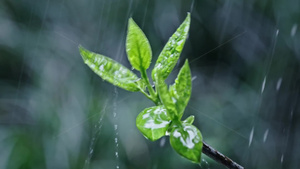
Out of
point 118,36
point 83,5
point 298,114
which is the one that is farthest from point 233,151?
point 83,5

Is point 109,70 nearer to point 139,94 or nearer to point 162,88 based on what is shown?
point 162,88

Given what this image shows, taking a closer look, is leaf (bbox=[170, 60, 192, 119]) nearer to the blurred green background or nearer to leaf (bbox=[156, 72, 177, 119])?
leaf (bbox=[156, 72, 177, 119])

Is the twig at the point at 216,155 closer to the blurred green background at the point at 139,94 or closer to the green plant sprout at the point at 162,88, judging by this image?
the green plant sprout at the point at 162,88

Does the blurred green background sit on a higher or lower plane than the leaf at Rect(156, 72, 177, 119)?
lower

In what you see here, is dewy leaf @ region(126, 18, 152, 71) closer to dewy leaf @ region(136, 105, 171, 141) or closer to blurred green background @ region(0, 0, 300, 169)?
dewy leaf @ region(136, 105, 171, 141)

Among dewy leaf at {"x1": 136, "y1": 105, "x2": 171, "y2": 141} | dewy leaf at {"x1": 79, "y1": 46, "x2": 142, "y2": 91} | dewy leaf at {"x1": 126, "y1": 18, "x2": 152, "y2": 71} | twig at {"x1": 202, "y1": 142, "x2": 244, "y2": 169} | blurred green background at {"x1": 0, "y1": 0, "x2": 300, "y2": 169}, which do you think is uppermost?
dewy leaf at {"x1": 126, "y1": 18, "x2": 152, "y2": 71}

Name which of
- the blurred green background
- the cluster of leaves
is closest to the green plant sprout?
the cluster of leaves

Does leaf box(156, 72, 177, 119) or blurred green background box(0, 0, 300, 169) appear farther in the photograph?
blurred green background box(0, 0, 300, 169)
